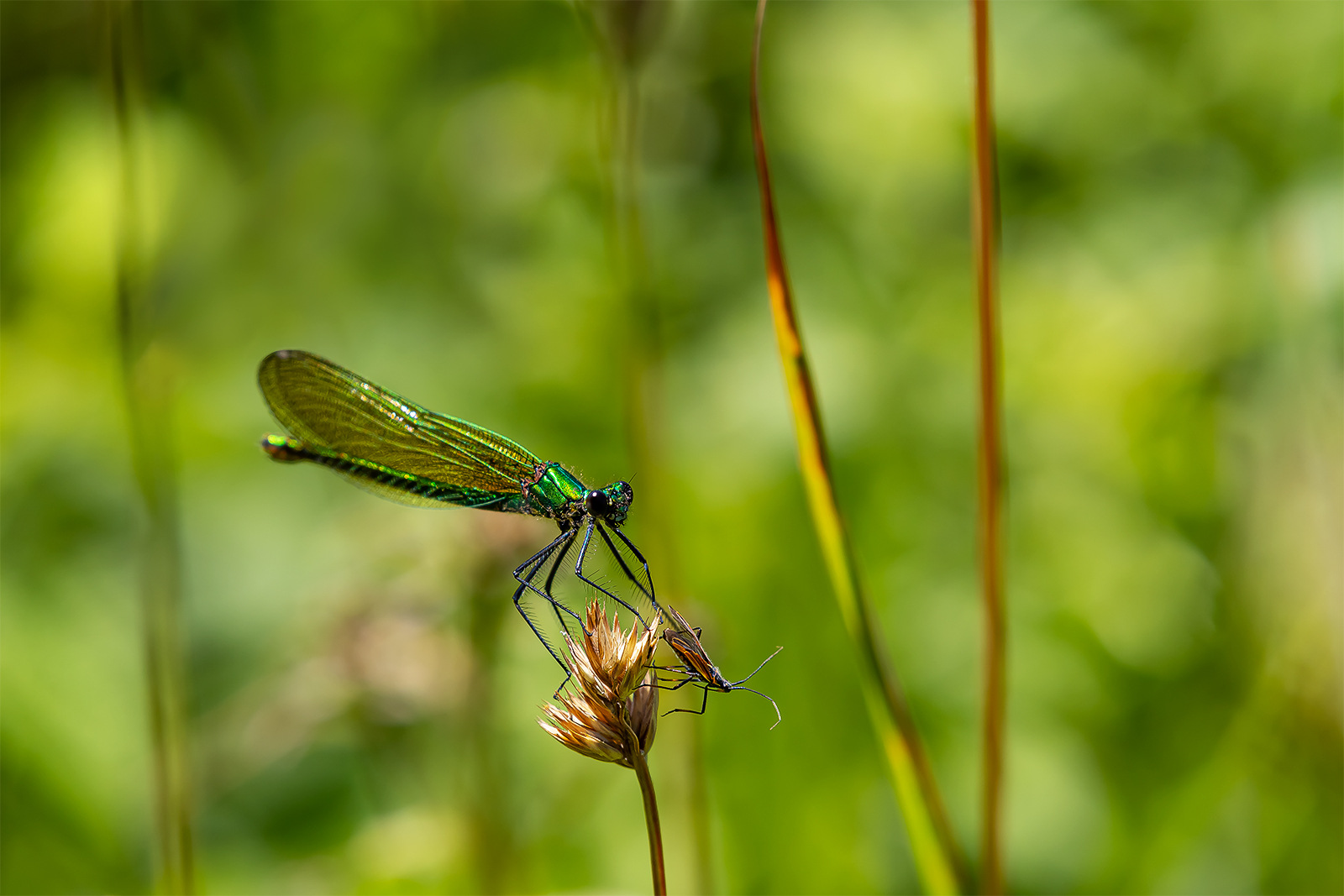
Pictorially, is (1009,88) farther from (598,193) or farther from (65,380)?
(65,380)

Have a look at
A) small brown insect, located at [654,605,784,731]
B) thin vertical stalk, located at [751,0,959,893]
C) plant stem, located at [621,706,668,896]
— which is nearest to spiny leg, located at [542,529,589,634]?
small brown insect, located at [654,605,784,731]

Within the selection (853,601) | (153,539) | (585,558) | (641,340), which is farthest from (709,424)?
(853,601)

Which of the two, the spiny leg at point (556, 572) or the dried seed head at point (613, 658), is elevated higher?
the spiny leg at point (556, 572)

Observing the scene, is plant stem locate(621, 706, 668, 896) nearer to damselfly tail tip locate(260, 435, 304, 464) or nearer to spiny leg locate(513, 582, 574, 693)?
spiny leg locate(513, 582, 574, 693)

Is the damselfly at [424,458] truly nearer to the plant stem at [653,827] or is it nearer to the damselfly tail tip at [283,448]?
the damselfly tail tip at [283,448]

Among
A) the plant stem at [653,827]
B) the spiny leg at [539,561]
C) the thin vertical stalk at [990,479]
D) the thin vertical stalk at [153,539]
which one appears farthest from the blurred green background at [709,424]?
the plant stem at [653,827]

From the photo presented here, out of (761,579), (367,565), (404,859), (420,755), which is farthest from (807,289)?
(404,859)
